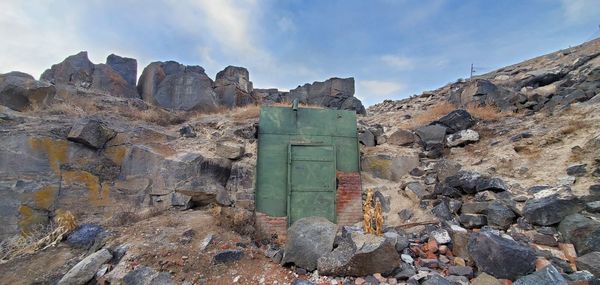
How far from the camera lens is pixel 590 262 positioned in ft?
10.7

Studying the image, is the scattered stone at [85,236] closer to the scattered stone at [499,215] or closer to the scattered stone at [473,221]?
the scattered stone at [473,221]

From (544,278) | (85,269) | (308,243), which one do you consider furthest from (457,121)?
(85,269)

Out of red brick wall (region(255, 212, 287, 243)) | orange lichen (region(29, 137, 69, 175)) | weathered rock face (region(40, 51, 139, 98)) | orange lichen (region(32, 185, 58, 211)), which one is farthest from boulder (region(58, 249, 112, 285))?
weathered rock face (region(40, 51, 139, 98))

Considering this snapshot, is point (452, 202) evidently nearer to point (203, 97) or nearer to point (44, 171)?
point (44, 171)

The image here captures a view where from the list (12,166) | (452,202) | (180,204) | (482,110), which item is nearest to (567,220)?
(452,202)

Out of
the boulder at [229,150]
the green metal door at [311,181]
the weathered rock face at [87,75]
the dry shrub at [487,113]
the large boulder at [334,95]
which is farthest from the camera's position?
the large boulder at [334,95]

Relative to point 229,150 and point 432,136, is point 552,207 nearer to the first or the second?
point 432,136

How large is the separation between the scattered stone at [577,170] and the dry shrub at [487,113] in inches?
122

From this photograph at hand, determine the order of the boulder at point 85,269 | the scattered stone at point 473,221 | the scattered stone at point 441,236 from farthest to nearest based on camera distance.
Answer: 1. the scattered stone at point 473,221
2. the scattered stone at point 441,236
3. the boulder at point 85,269

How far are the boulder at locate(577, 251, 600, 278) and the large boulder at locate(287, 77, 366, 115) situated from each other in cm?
1021

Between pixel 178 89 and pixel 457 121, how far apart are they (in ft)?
31.1

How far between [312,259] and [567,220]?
10.9 feet

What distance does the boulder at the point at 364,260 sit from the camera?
3.82m

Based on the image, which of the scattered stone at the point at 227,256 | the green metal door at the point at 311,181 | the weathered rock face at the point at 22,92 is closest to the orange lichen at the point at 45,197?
the weathered rock face at the point at 22,92
